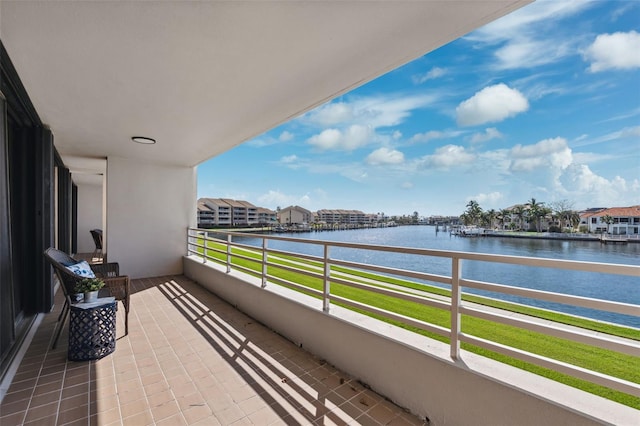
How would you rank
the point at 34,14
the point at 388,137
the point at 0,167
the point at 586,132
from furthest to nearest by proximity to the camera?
the point at 388,137, the point at 586,132, the point at 0,167, the point at 34,14

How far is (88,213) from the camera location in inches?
398

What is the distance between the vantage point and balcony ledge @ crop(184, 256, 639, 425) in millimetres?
1363

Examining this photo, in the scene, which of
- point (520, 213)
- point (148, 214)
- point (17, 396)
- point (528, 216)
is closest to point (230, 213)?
point (520, 213)

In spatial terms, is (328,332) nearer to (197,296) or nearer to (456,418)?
(456,418)

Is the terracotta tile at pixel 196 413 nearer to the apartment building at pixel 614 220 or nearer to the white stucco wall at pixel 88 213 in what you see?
the white stucco wall at pixel 88 213

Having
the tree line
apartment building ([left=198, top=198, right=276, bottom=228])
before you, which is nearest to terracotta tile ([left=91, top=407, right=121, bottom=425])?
Result: the tree line

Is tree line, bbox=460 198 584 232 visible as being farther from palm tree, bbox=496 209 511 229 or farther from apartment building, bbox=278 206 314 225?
apartment building, bbox=278 206 314 225

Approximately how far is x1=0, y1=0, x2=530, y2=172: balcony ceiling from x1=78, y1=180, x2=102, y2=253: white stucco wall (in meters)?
8.37

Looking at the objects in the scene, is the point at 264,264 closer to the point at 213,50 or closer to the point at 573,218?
the point at 213,50

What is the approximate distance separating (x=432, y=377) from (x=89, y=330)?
3.06m

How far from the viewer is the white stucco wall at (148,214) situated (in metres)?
5.84

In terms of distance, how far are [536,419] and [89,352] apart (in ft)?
11.6

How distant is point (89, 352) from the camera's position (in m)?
2.62

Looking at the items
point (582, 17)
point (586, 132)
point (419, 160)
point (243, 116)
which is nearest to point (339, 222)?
point (419, 160)
